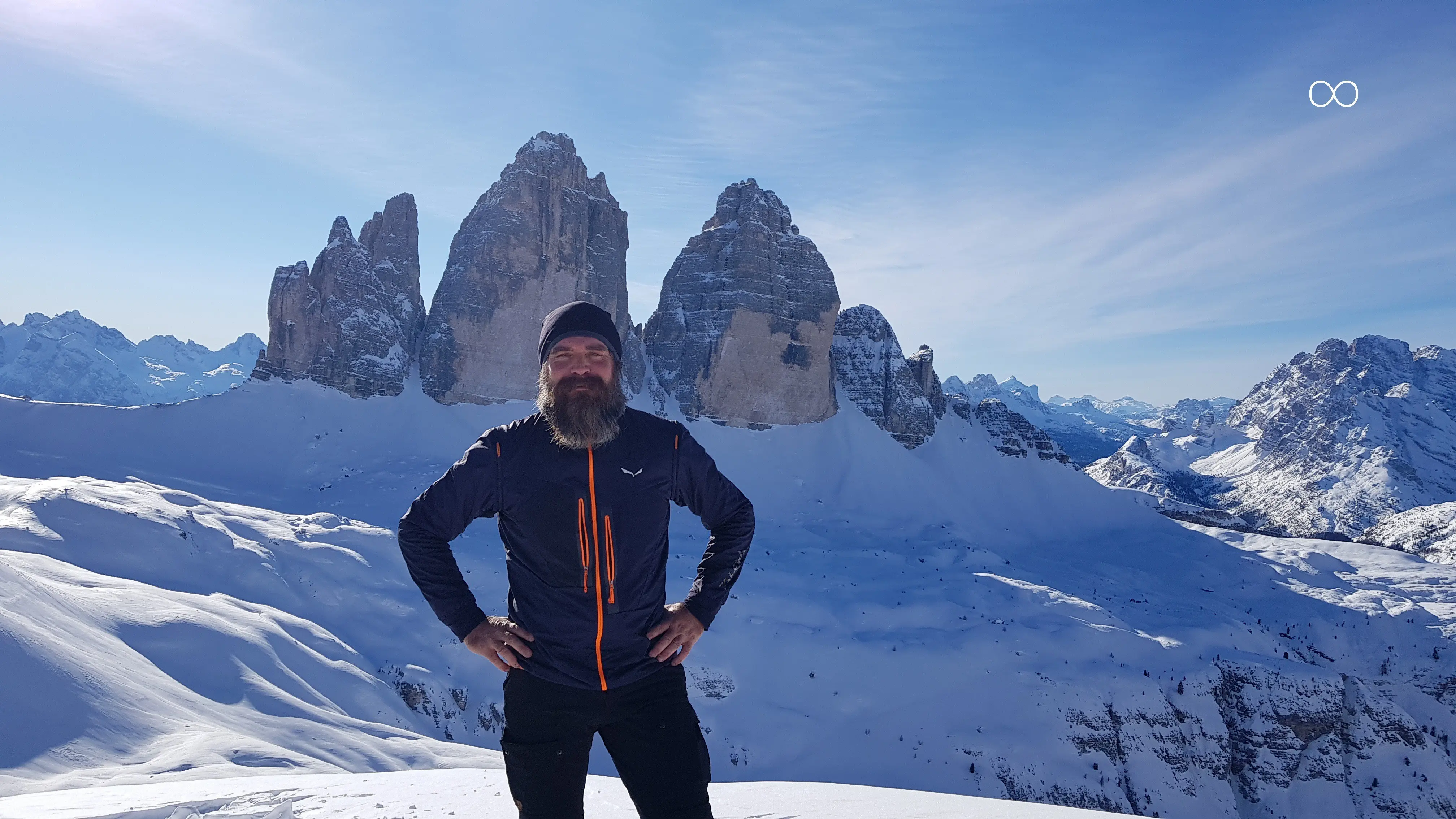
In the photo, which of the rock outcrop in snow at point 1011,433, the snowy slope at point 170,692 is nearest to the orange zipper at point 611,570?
the snowy slope at point 170,692

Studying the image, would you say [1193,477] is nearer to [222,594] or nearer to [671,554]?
[671,554]

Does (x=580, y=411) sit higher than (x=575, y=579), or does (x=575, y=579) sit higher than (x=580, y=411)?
(x=580, y=411)

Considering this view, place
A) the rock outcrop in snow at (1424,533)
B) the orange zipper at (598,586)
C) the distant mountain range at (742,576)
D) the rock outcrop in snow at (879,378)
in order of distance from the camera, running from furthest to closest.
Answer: the rock outcrop in snow at (1424,533)
the rock outcrop in snow at (879,378)
the distant mountain range at (742,576)
the orange zipper at (598,586)

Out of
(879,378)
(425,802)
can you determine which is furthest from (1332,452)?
(425,802)

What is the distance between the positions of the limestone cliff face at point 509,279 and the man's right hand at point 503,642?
164ft

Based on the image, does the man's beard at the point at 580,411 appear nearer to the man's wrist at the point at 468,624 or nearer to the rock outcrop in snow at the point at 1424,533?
the man's wrist at the point at 468,624

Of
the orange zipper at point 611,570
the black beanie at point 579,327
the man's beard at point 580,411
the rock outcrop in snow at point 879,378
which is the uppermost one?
the rock outcrop in snow at point 879,378

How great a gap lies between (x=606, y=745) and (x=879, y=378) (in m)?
59.0

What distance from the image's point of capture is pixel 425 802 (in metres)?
6.73

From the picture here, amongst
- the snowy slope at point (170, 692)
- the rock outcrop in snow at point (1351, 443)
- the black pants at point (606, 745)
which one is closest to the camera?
the black pants at point (606, 745)

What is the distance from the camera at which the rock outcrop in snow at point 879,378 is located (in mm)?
58469

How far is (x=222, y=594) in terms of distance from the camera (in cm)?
2278

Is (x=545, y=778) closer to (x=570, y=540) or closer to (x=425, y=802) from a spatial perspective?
(x=570, y=540)

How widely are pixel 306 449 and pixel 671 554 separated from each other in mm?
26741
